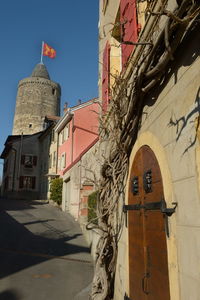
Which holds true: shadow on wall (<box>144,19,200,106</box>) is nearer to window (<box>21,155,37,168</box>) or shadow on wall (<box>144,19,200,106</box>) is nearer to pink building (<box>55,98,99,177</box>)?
pink building (<box>55,98,99,177</box>)

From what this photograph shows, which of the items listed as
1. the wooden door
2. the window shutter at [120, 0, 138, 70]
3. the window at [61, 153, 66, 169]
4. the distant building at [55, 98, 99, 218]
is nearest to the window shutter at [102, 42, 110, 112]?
the window shutter at [120, 0, 138, 70]

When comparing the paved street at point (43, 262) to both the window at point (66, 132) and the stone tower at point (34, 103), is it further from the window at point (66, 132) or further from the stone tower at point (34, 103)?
the stone tower at point (34, 103)

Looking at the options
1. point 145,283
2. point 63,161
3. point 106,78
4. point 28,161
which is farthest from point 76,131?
point 145,283

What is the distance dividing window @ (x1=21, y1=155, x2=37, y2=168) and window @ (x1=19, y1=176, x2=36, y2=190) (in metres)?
1.47

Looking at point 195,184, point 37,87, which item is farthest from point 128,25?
point 37,87

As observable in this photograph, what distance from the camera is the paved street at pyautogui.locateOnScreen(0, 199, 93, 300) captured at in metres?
4.80

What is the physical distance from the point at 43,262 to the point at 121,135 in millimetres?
4451

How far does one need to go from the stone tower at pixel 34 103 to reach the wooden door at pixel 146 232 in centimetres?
4240

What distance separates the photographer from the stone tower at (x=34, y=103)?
44275 mm

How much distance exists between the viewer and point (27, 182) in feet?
99.5

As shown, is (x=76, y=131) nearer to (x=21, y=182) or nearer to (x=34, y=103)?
(x=21, y=182)

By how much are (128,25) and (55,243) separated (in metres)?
6.91

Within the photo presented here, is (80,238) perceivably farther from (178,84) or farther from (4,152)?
(4,152)

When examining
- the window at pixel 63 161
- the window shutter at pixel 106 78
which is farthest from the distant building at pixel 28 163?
the window shutter at pixel 106 78
